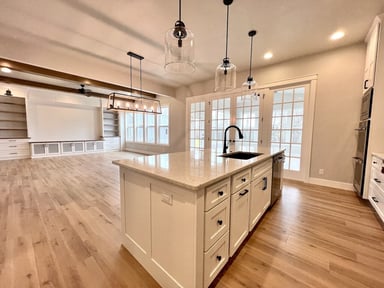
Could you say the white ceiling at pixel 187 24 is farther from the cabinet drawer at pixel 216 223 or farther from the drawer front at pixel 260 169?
the cabinet drawer at pixel 216 223

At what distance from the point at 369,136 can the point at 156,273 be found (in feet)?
11.6

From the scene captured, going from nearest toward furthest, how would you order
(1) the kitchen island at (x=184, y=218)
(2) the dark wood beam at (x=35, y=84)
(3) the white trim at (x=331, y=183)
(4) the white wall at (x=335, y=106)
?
1. (1) the kitchen island at (x=184, y=218)
2. (4) the white wall at (x=335, y=106)
3. (3) the white trim at (x=331, y=183)
4. (2) the dark wood beam at (x=35, y=84)

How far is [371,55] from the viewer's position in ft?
8.81

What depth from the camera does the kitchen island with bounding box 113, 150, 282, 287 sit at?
1.07 metres

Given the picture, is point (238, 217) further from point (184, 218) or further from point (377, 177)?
point (377, 177)

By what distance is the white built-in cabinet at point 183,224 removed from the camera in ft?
3.51

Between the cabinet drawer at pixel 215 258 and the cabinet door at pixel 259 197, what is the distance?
55 centimetres

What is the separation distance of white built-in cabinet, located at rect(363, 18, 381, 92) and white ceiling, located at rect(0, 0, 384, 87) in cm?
11

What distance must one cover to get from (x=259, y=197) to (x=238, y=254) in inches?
26.5

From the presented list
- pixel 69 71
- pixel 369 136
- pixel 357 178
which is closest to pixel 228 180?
pixel 369 136

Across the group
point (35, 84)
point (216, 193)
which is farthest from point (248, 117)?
point (35, 84)

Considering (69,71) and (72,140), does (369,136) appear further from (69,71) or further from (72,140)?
(72,140)

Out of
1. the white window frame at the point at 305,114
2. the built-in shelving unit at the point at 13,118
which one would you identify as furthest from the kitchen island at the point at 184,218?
the built-in shelving unit at the point at 13,118

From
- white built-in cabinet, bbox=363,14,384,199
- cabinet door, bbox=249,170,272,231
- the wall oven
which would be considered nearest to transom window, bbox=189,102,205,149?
cabinet door, bbox=249,170,272,231
